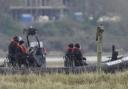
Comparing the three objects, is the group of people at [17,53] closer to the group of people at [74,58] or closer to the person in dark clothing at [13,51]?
the person in dark clothing at [13,51]

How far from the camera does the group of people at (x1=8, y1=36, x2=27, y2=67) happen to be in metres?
26.0

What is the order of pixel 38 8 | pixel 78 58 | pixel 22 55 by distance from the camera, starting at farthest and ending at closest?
pixel 38 8, pixel 78 58, pixel 22 55

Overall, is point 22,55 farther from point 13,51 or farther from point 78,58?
point 78,58

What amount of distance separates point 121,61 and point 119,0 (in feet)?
144

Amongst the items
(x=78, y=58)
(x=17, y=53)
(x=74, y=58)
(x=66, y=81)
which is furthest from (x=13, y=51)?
(x=66, y=81)

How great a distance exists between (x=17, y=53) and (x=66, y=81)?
5.80 meters

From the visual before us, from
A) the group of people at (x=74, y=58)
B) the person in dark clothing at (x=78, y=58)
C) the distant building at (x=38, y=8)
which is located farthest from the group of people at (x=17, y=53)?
the distant building at (x=38, y=8)

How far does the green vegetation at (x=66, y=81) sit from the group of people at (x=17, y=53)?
3732mm

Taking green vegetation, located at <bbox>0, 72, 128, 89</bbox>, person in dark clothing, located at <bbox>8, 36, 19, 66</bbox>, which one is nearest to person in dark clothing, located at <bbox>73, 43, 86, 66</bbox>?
person in dark clothing, located at <bbox>8, 36, 19, 66</bbox>

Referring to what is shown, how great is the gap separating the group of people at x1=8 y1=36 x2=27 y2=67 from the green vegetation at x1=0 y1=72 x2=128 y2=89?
373cm

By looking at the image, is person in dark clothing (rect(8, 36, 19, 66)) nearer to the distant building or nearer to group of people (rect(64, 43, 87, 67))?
group of people (rect(64, 43, 87, 67))

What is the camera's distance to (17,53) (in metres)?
26.2

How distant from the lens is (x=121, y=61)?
2475cm

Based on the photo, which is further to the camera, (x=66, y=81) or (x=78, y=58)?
(x=78, y=58)
